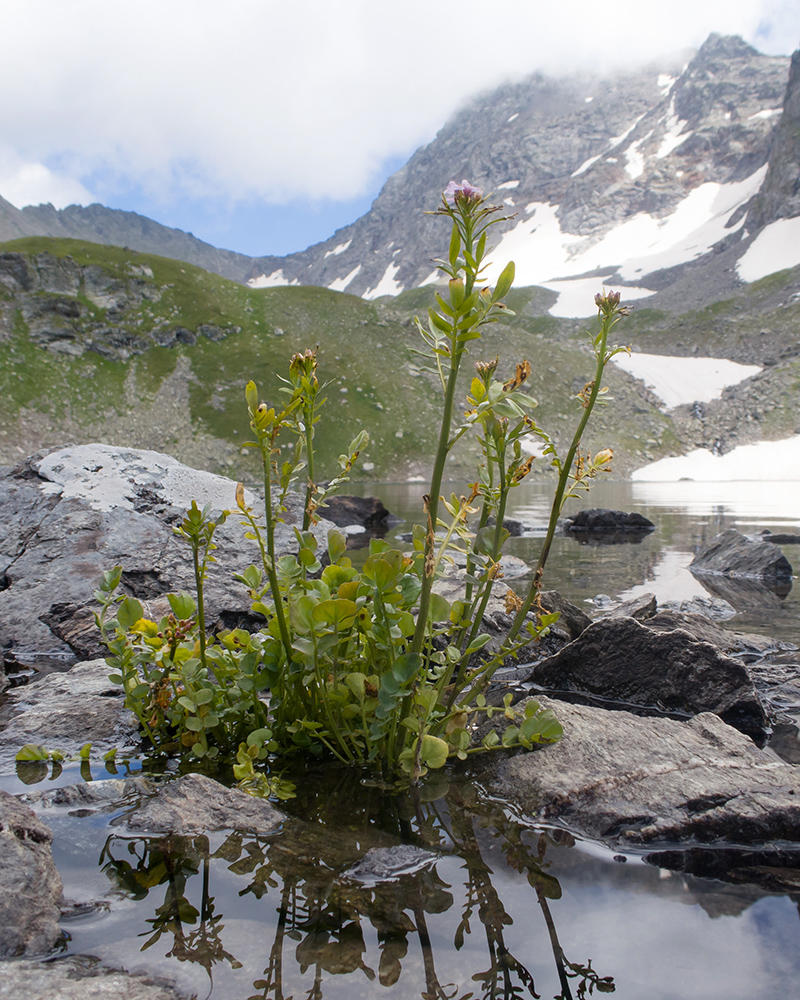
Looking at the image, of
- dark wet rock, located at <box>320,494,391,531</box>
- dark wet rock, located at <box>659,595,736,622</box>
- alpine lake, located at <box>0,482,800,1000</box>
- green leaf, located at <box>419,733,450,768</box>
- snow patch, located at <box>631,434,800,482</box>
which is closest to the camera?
alpine lake, located at <box>0,482,800,1000</box>

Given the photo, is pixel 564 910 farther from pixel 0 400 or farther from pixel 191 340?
pixel 191 340

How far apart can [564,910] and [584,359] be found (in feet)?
288

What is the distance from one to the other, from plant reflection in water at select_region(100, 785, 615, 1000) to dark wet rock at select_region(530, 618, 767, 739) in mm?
2564

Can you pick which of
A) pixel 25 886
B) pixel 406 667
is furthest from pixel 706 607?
pixel 25 886

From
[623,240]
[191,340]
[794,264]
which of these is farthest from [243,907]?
[623,240]

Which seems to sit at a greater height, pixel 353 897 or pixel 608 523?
pixel 353 897

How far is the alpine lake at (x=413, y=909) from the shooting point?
2.04 meters

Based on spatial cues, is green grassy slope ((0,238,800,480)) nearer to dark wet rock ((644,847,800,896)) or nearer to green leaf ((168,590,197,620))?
green leaf ((168,590,197,620))

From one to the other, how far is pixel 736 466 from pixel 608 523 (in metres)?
54.5

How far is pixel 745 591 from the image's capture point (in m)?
11.0

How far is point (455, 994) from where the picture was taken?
196 cm

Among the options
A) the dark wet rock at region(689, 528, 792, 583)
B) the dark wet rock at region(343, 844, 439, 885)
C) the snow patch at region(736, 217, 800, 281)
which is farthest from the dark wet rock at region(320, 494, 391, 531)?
the snow patch at region(736, 217, 800, 281)

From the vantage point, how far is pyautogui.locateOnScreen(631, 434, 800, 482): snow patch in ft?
212

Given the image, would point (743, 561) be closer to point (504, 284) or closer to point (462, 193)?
point (504, 284)
